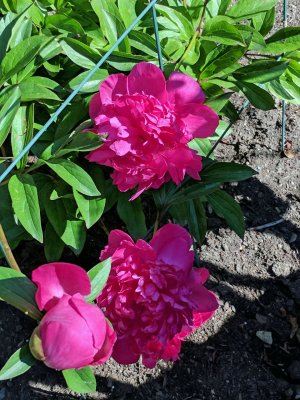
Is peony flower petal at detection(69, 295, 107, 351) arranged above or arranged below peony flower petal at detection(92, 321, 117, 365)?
above

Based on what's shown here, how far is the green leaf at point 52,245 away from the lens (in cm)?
157

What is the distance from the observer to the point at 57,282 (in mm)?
1084

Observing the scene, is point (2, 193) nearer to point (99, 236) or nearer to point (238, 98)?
point (99, 236)

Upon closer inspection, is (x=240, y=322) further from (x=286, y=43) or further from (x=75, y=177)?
(x=286, y=43)

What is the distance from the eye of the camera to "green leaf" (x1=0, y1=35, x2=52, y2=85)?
1407 millimetres

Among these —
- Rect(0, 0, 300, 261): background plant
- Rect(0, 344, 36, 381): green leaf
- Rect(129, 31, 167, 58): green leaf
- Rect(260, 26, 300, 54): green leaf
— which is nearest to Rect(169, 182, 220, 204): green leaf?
Rect(0, 0, 300, 261): background plant

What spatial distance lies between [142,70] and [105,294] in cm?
44

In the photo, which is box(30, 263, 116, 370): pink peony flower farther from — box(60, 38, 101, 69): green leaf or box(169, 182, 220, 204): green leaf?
box(60, 38, 101, 69): green leaf

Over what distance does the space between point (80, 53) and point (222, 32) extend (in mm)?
328

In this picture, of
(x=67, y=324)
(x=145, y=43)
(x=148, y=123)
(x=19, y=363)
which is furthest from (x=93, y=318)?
(x=145, y=43)

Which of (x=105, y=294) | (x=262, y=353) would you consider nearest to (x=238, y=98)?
(x=262, y=353)

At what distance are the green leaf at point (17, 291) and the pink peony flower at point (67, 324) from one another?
33 millimetres

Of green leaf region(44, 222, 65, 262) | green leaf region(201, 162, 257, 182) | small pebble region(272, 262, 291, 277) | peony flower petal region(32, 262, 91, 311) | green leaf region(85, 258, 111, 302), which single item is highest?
peony flower petal region(32, 262, 91, 311)

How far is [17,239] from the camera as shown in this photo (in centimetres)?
155
